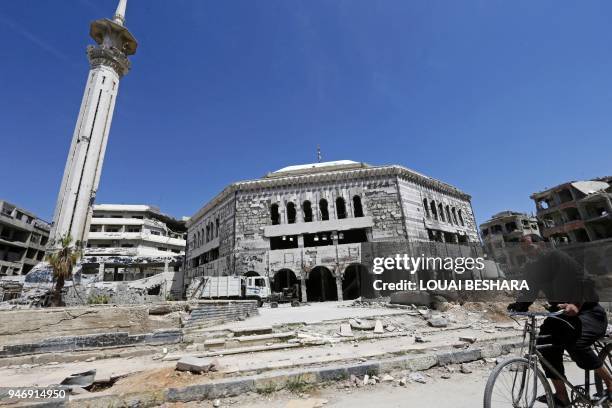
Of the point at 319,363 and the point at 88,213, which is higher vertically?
the point at 88,213

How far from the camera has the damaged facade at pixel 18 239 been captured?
40.3m

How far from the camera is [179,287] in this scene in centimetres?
3459

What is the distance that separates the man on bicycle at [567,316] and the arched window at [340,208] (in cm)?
2198

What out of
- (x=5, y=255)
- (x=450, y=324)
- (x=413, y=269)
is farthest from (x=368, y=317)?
(x=5, y=255)

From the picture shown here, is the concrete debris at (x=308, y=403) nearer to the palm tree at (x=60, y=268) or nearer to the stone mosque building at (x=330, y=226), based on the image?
the stone mosque building at (x=330, y=226)

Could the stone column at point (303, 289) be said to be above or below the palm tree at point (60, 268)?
below

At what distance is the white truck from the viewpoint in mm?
19000

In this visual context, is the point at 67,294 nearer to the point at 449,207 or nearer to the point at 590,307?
the point at 590,307

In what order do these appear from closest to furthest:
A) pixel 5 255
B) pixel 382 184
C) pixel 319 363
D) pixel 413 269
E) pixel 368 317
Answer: pixel 319 363, pixel 368 317, pixel 413 269, pixel 382 184, pixel 5 255

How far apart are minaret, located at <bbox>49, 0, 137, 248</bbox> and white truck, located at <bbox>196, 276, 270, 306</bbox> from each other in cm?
1588

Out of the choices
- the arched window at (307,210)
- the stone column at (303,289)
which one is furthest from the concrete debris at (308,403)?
the arched window at (307,210)

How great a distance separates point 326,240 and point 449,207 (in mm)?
12717

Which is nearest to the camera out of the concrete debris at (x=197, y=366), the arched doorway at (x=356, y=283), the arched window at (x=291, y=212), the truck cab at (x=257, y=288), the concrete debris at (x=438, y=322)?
the concrete debris at (x=197, y=366)

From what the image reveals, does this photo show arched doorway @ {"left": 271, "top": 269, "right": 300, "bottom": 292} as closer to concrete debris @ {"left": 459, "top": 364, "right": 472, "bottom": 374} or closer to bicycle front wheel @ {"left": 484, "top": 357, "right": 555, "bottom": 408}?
concrete debris @ {"left": 459, "top": 364, "right": 472, "bottom": 374}
